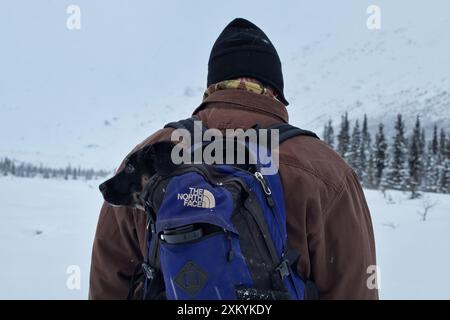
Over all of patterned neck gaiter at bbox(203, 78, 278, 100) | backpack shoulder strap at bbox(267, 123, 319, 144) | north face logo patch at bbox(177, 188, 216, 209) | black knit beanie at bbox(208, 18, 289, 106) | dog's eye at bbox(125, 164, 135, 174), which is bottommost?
north face logo patch at bbox(177, 188, 216, 209)

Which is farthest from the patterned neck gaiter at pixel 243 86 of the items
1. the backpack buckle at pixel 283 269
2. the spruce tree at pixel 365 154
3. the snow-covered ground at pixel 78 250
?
the spruce tree at pixel 365 154

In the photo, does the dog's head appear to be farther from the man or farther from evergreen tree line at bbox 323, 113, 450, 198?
evergreen tree line at bbox 323, 113, 450, 198

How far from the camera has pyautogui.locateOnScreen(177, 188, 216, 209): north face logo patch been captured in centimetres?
135

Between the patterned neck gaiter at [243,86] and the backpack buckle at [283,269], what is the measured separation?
2.55 ft

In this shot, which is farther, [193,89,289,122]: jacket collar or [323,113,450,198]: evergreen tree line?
[323,113,450,198]: evergreen tree line

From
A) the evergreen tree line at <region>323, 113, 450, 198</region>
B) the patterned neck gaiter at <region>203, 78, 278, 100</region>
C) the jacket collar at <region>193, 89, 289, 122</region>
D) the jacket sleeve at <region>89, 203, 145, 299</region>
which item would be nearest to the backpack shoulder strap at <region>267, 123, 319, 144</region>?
the jacket collar at <region>193, 89, 289, 122</region>

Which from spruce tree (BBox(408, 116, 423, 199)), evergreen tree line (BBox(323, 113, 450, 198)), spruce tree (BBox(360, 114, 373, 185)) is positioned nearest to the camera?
spruce tree (BBox(408, 116, 423, 199))

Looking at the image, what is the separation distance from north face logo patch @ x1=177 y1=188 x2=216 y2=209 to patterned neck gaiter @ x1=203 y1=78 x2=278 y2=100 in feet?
2.10

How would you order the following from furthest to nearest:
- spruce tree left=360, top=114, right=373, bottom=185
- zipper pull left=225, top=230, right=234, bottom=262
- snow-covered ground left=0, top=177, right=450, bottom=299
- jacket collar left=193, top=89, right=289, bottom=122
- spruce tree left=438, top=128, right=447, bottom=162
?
spruce tree left=360, top=114, right=373, bottom=185, spruce tree left=438, top=128, right=447, bottom=162, snow-covered ground left=0, top=177, right=450, bottom=299, jacket collar left=193, top=89, right=289, bottom=122, zipper pull left=225, top=230, right=234, bottom=262

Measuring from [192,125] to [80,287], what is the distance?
6162mm

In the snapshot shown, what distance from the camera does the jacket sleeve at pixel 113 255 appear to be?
6.19 ft

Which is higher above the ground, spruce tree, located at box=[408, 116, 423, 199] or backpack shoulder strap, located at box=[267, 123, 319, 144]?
spruce tree, located at box=[408, 116, 423, 199]

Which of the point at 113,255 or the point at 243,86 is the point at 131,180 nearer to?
the point at 113,255
